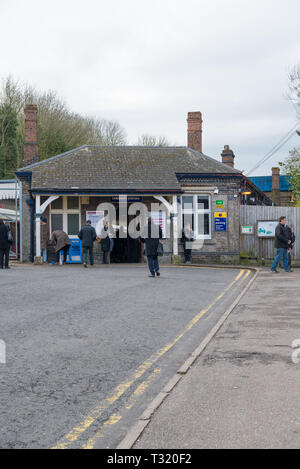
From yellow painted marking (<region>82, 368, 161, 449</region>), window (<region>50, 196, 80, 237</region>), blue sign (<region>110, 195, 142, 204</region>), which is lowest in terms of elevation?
yellow painted marking (<region>82, 368, 161, 449</region>)

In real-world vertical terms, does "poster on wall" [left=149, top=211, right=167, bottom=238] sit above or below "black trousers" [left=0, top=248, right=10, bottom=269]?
above

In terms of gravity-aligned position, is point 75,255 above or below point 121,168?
below

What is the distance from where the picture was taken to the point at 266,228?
82.2 feet

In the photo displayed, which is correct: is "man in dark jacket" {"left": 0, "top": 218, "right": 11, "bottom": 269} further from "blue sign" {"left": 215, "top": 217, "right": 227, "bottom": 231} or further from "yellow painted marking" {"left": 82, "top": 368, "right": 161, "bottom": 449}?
"yellow painted marking" {"left": 82, "top": 368, "right": 161, "bottom": 449}

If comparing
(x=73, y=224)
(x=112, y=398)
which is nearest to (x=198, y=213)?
(x=73, y=224)

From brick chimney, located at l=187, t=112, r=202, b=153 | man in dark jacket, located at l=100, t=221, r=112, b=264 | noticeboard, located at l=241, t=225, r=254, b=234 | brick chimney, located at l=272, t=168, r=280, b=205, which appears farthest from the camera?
brick chimney, located at l=272, t=168, r=280, b=205

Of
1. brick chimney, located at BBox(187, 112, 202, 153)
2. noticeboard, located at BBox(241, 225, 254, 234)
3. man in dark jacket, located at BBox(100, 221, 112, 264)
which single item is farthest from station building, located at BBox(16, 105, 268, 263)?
brick chimney, located at BBox(187, 112, 202, 153)

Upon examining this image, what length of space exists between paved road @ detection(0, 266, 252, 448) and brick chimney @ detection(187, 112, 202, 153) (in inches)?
659

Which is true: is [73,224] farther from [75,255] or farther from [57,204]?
[75,255]

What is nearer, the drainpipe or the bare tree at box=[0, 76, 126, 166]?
the drainpipe

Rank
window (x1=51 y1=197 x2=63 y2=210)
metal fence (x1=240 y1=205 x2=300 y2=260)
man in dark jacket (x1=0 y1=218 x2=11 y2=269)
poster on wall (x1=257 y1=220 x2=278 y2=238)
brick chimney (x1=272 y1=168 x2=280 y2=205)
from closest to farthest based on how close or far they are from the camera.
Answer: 1. man in dark jacket (x1=0 y1=218 x2=11 y2=269)
2. poster on wall (x1=257 y1=220 x2=278 y2=238)
3. metal fence (x1=240 y1=205 x2=300 y2=260)
4. window (x1=51 y1=197 x2=63 y2=210)
5. brick chimney (x1=272 y1=168 x2=280 y2=205)

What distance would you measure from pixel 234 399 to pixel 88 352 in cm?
247

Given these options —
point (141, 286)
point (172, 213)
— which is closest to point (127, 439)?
point (141, 286)

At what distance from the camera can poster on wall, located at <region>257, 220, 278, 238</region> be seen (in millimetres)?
24828
